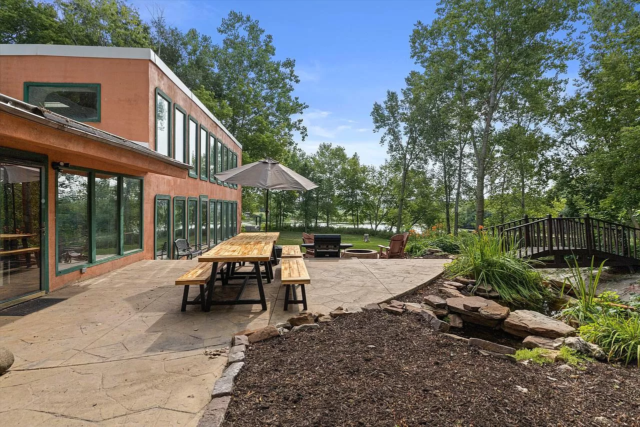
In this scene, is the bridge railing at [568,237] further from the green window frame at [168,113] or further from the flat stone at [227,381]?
the green window frame at [168,113]

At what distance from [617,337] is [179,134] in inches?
411

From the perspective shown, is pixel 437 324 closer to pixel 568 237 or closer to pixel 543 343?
pixel 543 343

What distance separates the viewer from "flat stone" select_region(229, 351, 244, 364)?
2617 millimetres

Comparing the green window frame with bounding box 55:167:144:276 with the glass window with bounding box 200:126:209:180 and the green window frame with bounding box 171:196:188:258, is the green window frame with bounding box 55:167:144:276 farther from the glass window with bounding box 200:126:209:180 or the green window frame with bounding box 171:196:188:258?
the glass window with bounding box 200:126:209:180

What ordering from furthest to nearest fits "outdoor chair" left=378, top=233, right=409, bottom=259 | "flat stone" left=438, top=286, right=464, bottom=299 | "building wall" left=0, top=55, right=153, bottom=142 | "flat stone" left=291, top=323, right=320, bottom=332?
1. "outdoor chair" left=378, top=233, right=409, bottom=259
2. "building wall" left=0, top=55, right=153, bottom=142
3. "flat stone" left=438, top=286, right=464, bottom=299
4. "flat stone" left=291, top=323, right=320, bottom=332

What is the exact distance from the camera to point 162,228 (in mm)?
8906

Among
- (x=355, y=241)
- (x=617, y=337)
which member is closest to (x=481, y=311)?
(x=617, y=337)

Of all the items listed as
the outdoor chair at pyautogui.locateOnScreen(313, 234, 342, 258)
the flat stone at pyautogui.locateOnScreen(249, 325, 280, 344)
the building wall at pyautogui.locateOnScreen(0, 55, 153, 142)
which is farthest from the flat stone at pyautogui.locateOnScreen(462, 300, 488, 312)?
the building wall at pyautogui.locateOnScreen(0, 55, 153, 142)

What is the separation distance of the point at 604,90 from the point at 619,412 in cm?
1374

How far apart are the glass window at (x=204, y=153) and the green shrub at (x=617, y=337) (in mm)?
11742

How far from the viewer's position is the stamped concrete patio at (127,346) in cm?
209

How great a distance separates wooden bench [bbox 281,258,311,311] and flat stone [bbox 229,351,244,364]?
1002 millimetres

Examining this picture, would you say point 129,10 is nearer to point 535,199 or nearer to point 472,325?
point 472,325

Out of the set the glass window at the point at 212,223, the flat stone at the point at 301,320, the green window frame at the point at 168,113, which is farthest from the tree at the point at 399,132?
the flat stone at the point at 301,320
